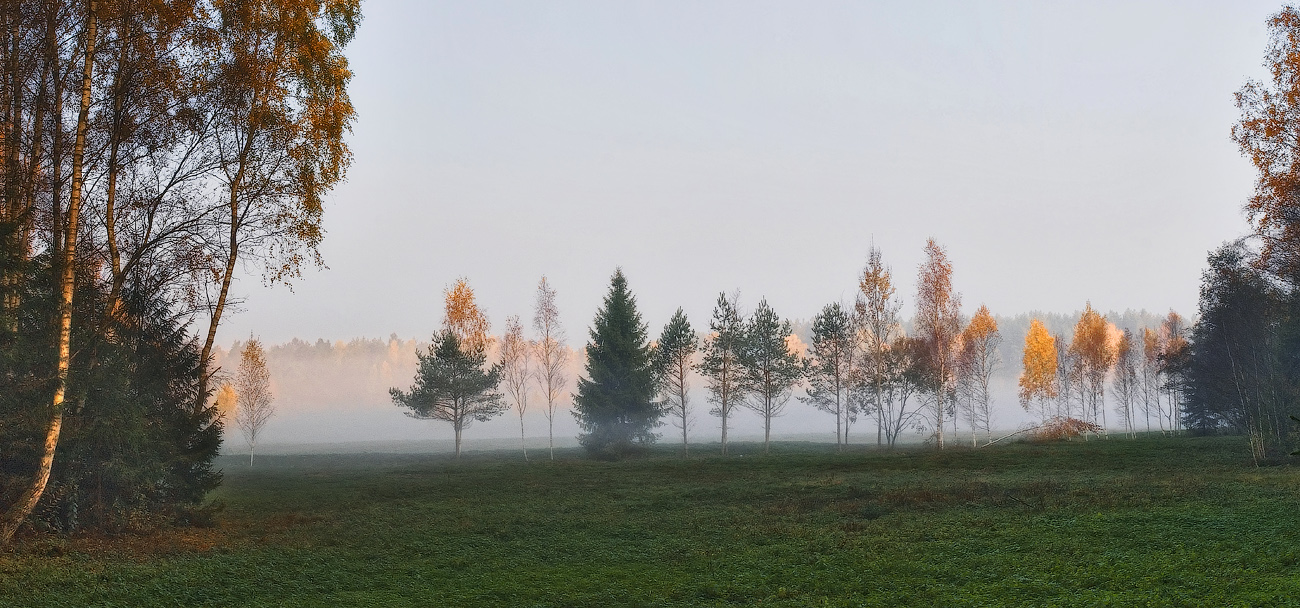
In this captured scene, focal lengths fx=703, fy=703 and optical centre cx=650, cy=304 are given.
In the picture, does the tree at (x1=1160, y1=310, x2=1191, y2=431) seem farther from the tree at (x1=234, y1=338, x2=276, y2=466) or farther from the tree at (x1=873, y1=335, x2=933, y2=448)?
the tree at (x1=234, y1=338, x2=276, y2=466)

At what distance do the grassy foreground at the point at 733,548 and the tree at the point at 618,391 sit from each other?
907 inches

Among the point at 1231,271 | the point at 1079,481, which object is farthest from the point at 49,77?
the point at 1231,271

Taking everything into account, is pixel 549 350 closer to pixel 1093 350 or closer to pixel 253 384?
pixel 253 384

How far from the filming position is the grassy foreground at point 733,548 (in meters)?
12.1

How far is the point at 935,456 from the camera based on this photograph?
41.2m

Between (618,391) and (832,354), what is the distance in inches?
Answer: 658

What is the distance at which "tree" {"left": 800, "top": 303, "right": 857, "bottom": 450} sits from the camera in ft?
176

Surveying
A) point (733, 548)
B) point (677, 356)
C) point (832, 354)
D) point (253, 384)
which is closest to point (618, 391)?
point (677, 356)

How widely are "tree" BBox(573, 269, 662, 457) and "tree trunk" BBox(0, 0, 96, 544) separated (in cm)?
3979

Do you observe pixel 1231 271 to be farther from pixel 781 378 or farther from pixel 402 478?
pixel 402 478

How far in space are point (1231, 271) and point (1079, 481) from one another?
51.0ft

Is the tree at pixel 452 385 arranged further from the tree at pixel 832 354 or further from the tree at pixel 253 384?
the tree at pixel 832 354

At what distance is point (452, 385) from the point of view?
5294cm

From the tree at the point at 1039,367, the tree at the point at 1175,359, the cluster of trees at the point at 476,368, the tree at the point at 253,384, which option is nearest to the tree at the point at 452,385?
the cluster of trees at the point at 476,368
